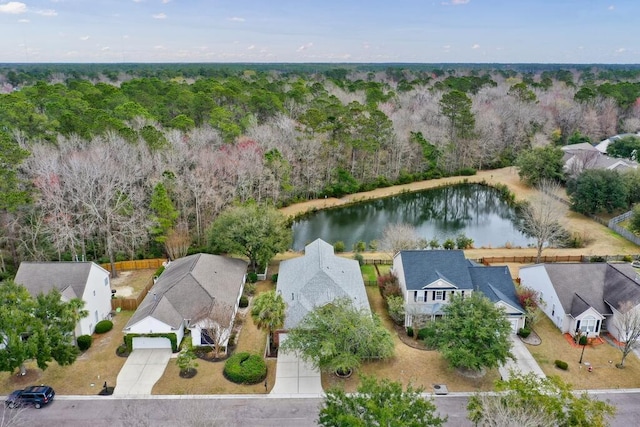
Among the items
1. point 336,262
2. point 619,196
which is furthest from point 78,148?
point 619,196

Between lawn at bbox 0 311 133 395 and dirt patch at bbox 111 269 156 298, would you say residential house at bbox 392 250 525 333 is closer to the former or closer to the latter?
lawn at bbox 0 311 133 395

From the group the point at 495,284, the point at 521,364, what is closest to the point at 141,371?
the point at 521,364

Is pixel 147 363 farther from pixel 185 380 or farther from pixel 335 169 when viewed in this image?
pixel 335 169

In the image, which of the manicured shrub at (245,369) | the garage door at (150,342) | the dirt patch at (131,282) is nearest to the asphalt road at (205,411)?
the manicured shrub at (245,369)

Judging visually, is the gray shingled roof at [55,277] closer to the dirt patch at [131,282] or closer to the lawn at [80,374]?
the lawn at [80,374]

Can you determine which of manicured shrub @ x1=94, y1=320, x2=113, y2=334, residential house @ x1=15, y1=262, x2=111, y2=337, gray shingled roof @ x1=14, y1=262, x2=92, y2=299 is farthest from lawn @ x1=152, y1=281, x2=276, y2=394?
gray shingled roof @ x1=14, y1=262, x2=92, y2=299

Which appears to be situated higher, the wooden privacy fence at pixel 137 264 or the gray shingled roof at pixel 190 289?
the gray shingled roof at pixel 190 289
